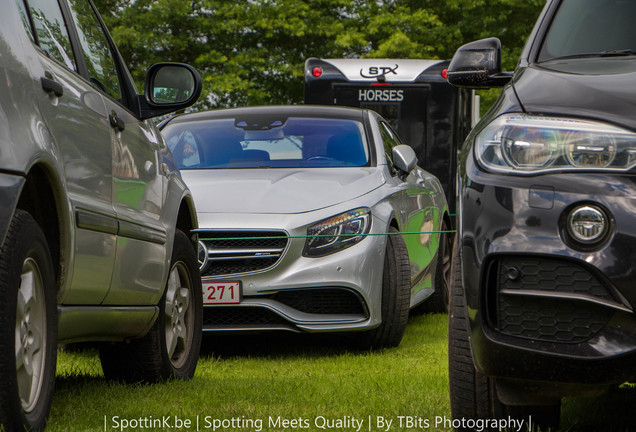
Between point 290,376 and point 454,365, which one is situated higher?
point 454,365

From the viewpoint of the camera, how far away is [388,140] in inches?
320

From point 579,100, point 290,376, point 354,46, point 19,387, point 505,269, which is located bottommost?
point 354,46

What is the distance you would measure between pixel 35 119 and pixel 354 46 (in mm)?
24092

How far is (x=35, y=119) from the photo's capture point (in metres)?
3.19

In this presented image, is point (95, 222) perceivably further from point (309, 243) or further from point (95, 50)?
point (309, 243)

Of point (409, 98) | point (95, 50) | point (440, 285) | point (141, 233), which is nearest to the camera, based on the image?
point (141, 233)

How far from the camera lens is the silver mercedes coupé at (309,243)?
6.43 m

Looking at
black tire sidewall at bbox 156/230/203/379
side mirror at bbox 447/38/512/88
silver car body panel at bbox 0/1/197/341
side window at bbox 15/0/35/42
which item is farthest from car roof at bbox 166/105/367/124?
side window at bbox 15/0/35/42

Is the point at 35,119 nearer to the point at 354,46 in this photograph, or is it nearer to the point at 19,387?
the point at 19,387

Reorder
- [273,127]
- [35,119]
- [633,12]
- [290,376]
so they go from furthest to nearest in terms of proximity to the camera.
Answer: [273,127]
[290,376]
[633,12]
[35,119]

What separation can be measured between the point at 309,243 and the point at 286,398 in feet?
6.72

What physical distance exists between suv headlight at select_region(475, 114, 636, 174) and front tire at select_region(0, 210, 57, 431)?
137 cm

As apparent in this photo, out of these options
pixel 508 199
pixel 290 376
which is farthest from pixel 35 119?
pixel 290 376

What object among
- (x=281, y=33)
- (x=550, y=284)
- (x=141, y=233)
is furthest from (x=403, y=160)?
(x=281, y=33)
